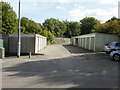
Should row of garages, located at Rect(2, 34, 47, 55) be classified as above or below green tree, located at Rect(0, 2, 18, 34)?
below

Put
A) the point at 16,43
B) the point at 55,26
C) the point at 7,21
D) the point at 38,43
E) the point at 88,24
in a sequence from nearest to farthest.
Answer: the point at 16,43 → the point at 38,43 → the point at 7,21 → the point at 88,24 → the point at 55,26

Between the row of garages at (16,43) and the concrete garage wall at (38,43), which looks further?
the concrete garage wall at (38,43)

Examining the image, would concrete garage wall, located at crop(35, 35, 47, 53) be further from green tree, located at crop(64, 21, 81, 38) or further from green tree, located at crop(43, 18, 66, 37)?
green tree, located at crop(64, 21, 81, 38)

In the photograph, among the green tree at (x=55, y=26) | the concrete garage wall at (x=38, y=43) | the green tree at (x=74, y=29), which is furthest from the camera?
the green tree at (x=55, y=26)

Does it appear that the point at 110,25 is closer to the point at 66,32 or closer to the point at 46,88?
the point at 46,88

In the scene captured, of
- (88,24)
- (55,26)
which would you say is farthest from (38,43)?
(55,26)

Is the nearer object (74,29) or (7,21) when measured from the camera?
(7,21)

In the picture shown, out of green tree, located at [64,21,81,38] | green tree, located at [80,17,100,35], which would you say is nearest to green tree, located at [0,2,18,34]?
green tree, located at [64,21,81,38]

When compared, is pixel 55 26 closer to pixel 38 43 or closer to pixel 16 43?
pixel 38 43

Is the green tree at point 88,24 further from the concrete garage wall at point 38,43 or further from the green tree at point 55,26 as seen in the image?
the concrete garage wall at point 38,43

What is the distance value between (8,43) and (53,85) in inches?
482

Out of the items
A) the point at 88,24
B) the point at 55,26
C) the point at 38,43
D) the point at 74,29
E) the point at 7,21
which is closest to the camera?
the point at 38,43

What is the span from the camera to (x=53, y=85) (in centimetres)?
559

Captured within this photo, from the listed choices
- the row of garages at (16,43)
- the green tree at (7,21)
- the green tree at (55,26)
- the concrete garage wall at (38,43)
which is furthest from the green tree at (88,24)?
the row of garages at (16,43)
